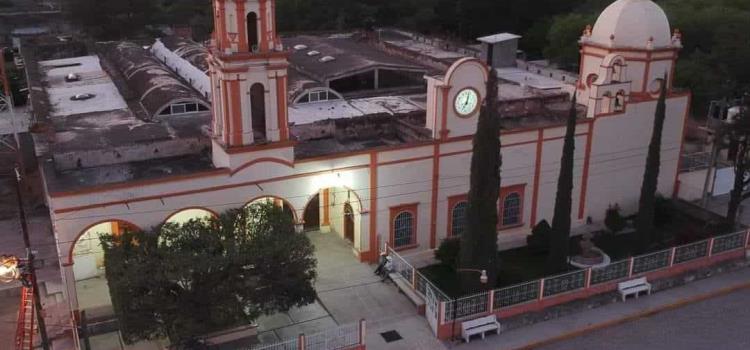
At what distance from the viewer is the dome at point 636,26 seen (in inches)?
1084

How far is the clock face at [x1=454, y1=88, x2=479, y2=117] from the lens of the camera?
23797mm

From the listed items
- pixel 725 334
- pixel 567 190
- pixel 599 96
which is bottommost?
pixel 725 334

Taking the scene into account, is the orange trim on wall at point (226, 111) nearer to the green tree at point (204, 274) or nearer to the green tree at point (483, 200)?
the green tree at point (204, 274)

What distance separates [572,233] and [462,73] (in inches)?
320

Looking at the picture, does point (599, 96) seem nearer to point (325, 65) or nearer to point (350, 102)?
point (350, 102)

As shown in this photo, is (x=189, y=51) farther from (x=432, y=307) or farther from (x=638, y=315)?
Answer: (x=638, y=315)

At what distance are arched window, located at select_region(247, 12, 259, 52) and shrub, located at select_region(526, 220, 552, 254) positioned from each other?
11.7m

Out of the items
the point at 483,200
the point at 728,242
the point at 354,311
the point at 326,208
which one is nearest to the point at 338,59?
the point at 326,208

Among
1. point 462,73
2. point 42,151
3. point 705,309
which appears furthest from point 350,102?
point 705,309

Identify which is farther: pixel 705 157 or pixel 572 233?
pixel 705 157

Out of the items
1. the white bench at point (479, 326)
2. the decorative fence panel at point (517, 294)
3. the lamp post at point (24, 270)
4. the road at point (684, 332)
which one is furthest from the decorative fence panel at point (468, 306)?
the lamp post at point (24, 270)

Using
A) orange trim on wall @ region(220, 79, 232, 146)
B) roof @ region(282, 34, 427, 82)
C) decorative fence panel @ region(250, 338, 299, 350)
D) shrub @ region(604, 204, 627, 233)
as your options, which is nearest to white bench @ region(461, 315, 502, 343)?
decorative fence panel @ region(250, 338, 299, 350)

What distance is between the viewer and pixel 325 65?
33.1 m

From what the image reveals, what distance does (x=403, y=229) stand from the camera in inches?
963
